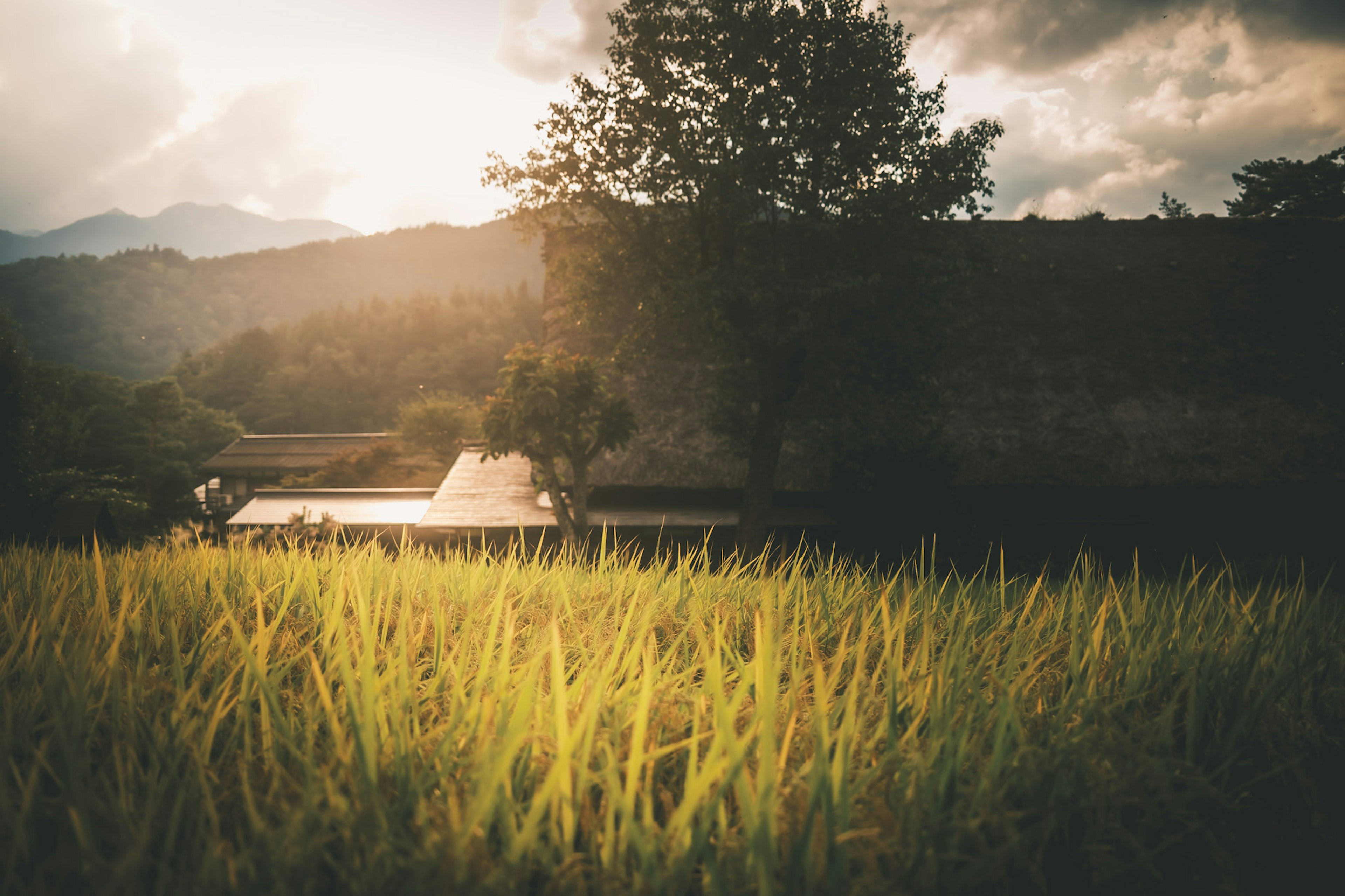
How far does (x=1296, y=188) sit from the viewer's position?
2552cm

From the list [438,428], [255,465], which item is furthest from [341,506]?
[255,465]

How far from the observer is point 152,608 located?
1714 millimetres

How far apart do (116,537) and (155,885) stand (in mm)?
6856

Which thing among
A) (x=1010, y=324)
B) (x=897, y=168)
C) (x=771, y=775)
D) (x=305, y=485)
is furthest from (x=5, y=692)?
(x=305, y=485)

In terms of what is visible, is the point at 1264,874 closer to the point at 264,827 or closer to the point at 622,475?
the point at 264,827

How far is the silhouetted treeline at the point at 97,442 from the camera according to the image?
45.3ft

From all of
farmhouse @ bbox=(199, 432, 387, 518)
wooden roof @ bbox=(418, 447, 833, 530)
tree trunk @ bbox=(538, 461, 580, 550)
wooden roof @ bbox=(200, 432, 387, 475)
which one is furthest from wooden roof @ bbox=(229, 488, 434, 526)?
farmhouse @ bbox=(199, 432, 387, 518)

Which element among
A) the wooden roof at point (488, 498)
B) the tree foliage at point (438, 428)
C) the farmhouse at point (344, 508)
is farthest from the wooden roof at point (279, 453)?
the wooden roof at point (488, 498)

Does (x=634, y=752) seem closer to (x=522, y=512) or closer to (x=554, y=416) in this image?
(x=554, y=416)

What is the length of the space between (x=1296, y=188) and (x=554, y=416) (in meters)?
34.8

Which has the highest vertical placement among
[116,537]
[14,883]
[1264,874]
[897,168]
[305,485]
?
[897,168]

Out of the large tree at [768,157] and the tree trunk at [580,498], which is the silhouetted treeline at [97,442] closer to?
the tree trunk at [580,498]

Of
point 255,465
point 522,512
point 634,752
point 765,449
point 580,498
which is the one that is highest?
point 765,449

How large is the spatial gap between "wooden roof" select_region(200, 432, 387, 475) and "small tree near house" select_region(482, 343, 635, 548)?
33249 millimetres
